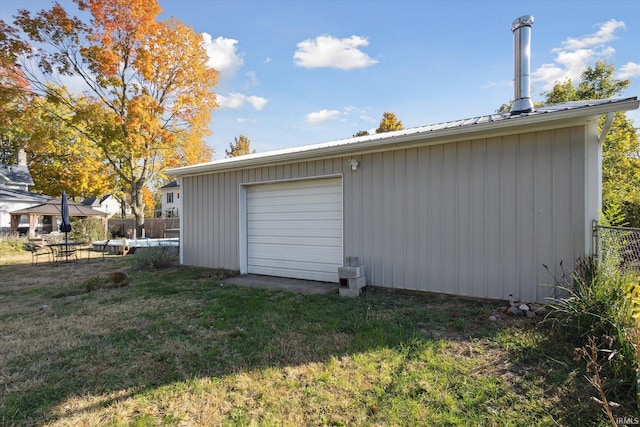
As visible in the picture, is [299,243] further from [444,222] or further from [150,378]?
[150,378]

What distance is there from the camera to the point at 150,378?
→ 2.73 m

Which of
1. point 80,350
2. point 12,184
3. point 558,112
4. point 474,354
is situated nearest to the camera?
point 474,354

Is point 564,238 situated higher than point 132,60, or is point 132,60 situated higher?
point 132,60

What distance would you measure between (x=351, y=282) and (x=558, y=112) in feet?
11.4

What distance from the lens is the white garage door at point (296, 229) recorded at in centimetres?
610

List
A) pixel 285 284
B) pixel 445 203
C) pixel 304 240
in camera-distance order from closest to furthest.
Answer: pixel 445 203 < pixel 285 284 < pixel 304 240

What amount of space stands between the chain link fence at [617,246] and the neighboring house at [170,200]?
34.2 m

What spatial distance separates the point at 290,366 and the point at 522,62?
5517mm

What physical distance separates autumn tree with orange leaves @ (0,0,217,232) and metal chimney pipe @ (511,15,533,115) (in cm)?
1185

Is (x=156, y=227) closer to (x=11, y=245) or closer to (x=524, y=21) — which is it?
(x=11, y=245)

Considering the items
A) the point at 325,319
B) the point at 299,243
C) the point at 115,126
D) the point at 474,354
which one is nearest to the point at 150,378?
the point at 325,319

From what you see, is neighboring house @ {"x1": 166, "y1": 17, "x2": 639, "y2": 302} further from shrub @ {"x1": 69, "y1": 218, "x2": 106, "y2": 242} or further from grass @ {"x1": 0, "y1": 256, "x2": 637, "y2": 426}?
shrub @ {"x1": 69, "y1": 218, "x2": 106, "y2": 242}

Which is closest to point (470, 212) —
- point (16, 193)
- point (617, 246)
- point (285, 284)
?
point (617, 246)

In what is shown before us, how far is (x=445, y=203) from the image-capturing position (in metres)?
4.84
